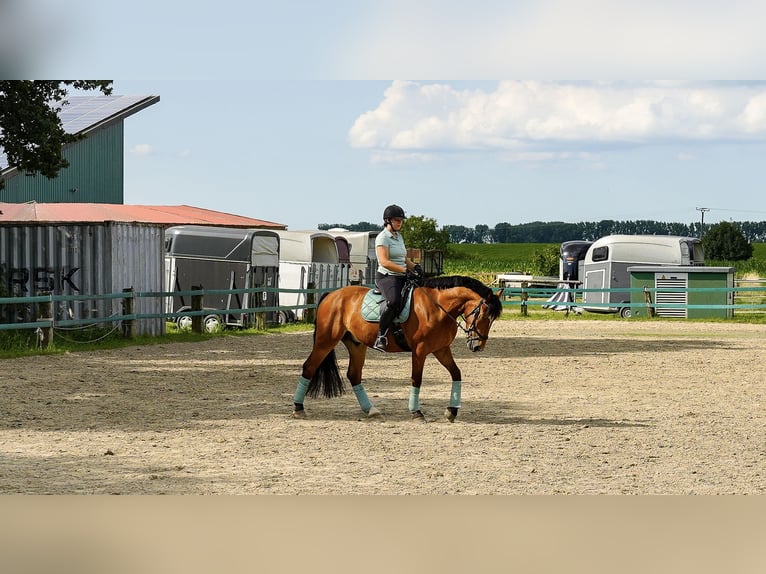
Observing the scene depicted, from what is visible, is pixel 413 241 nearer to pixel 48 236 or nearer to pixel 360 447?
pixel 48 236

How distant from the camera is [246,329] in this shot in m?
26.0

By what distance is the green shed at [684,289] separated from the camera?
3262 cm

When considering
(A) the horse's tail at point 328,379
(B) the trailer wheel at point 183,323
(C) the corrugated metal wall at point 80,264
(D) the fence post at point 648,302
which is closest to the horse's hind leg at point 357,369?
(A) the horse's tail at point 328,379

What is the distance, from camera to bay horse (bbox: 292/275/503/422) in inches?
422

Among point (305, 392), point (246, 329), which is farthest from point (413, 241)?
point (305, 392)

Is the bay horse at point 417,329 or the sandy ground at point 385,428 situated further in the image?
the bay horse at point 417,329

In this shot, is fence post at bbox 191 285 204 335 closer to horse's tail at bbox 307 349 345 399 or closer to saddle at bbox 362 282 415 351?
horse's tail at bbox 307 349 345 399

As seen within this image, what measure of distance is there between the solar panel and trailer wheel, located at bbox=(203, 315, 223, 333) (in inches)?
514

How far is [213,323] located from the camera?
25797 millimetres

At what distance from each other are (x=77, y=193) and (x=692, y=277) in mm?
19918

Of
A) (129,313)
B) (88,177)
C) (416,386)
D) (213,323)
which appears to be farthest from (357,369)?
(88,177)

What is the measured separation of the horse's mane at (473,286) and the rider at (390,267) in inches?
6.5

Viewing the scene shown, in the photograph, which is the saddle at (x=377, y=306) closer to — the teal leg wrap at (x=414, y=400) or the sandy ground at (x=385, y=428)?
the teal leg wrap at (x=414, y=400)

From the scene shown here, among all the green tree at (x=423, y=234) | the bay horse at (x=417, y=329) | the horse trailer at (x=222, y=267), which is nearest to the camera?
the bay horse at (x=417, y=329)
